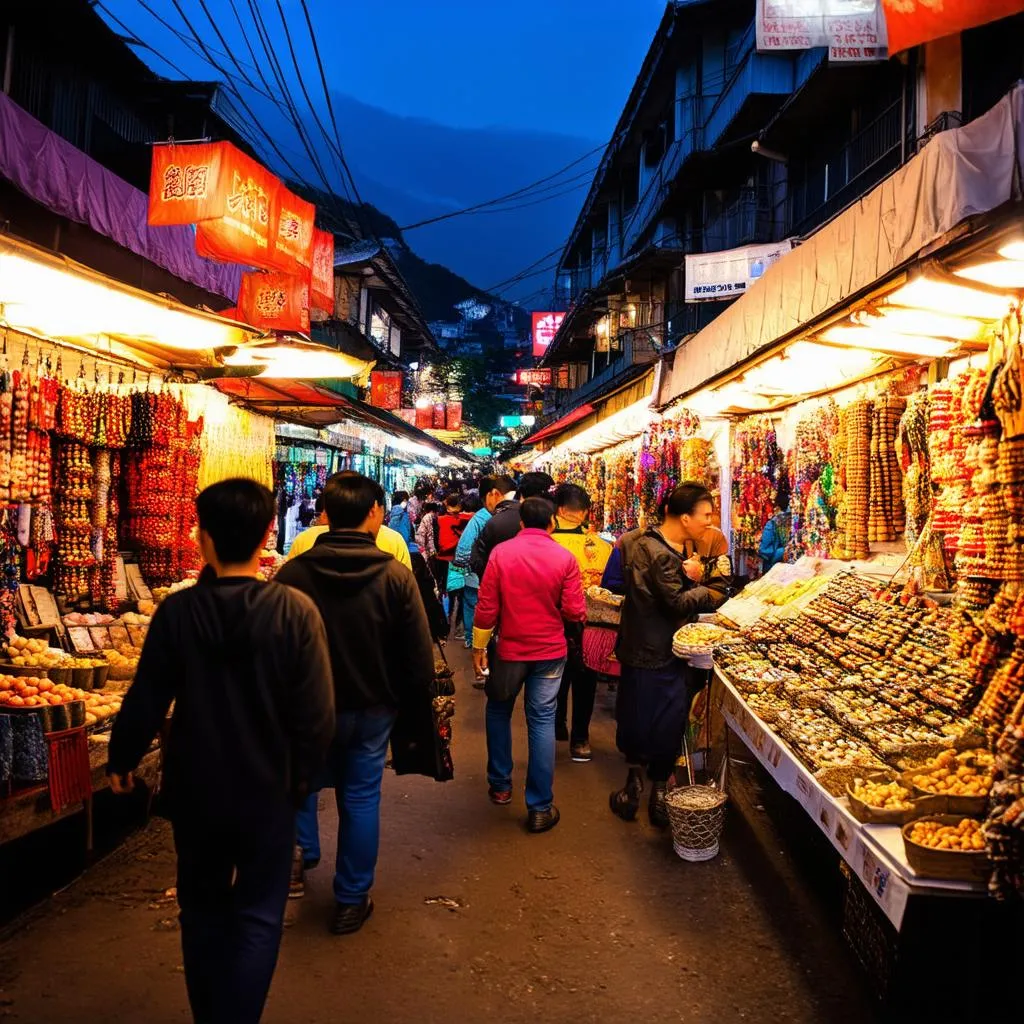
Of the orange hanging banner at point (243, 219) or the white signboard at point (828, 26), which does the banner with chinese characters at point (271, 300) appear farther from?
the white signboard at point (828, 26)

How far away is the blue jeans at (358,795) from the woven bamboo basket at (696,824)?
1857mm

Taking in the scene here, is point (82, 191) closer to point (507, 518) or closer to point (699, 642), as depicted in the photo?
point (507, 518)

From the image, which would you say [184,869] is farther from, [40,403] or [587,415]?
[587,415]

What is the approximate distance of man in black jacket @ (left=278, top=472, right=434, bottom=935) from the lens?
383 centimetres

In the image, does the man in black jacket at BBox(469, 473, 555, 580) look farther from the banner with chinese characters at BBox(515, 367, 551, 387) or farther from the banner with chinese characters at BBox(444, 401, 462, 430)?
the banner with chinese characters at BBox(515, 367, 551, 387)

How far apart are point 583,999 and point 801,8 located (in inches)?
380

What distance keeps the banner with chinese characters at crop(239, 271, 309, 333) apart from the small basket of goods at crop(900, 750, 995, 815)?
Answer: 10.4 metres

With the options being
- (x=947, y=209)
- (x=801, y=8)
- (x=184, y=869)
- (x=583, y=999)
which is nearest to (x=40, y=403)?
(x=184, y=869)

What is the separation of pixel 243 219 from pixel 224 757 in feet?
22.2

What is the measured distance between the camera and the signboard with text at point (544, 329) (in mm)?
37969

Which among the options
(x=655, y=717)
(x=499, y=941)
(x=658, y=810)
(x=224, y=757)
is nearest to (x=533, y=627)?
(x=655, y=717)

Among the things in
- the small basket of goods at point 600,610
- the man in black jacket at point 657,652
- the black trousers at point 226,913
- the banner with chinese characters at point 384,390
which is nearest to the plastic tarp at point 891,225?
the man in black jacket at point 657,652

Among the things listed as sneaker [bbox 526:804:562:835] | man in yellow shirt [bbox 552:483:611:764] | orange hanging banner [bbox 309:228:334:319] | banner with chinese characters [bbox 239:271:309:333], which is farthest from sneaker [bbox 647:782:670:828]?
banner with chinese characters [bbox 239:271:309:333]

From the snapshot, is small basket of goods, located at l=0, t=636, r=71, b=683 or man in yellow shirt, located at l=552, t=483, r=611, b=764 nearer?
small basket of goods, located at l=0, t=636, r=71, b=683
